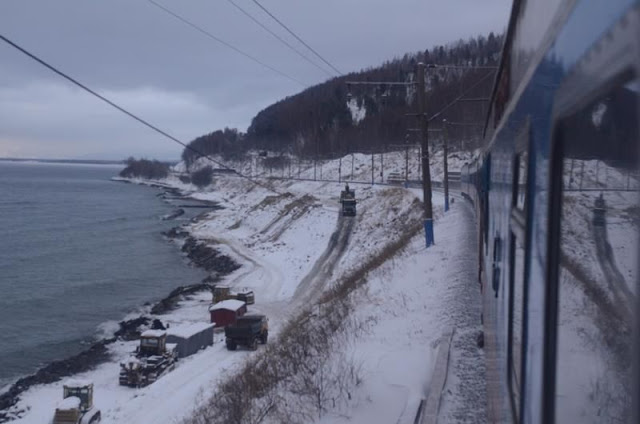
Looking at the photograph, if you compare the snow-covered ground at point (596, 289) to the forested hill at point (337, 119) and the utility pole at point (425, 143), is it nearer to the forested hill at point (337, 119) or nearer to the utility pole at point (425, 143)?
the utility pole at point (425, 143)

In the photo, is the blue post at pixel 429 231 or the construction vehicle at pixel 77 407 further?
the blue post at pixel 429 231

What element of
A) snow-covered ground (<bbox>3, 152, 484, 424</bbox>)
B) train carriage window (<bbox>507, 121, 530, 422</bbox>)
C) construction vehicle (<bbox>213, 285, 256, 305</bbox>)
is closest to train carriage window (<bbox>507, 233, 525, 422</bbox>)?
train carriage window (<bbox>507, 121, 530, 422</bbox>)

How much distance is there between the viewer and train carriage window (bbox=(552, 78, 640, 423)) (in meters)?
1.17

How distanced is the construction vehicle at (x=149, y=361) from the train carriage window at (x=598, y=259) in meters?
21.8

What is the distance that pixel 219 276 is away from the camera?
144 ft

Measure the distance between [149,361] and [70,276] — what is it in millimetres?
19513

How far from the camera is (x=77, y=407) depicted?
18312 millimetres

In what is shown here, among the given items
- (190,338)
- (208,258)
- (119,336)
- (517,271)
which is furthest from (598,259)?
(208,258)

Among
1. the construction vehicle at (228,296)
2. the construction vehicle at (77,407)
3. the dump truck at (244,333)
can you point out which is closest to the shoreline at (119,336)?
the construction vehicle at (77,407)

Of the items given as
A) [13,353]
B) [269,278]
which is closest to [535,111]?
[13,353]

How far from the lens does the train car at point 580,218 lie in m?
1.16

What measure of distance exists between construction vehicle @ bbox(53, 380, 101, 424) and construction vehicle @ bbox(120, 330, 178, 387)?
2294 mm

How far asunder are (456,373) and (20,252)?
4697cm

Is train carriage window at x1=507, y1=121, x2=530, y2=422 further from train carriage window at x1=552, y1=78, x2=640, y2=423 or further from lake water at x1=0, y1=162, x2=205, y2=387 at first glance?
lake water at x1=0, y1=162, x2=205, y2=387
